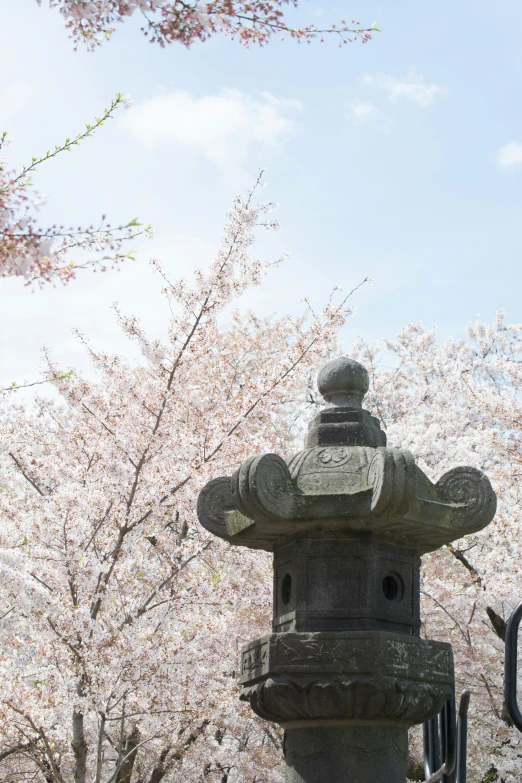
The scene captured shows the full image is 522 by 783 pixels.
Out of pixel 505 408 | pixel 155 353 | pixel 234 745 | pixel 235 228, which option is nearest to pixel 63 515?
pixel 155 353

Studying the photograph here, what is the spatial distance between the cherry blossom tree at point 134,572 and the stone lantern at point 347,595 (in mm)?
3403

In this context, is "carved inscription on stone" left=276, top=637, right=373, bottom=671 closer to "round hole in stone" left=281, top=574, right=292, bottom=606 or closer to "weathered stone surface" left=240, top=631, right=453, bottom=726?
"weathered stone surface" left=240, top=631, right=453, bottom=726

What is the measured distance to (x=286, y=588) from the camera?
4250mm

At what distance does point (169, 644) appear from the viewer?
293 inches

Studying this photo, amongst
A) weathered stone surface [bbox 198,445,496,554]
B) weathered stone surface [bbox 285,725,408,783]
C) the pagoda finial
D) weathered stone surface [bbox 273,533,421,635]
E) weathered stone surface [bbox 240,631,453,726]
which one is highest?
the pagoda finial

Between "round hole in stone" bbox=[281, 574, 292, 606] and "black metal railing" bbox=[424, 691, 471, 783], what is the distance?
0.91 metres

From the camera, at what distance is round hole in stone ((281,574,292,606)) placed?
4219 mm

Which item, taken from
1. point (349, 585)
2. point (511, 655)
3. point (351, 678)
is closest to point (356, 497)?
point (349, 585)

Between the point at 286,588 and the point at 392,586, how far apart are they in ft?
1.79

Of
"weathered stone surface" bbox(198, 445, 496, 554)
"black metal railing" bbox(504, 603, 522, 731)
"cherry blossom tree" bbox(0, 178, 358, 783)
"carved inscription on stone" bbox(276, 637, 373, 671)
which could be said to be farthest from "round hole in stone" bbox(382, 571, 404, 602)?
"cherry blossom tree" bbox(0, 178, 358, 783)

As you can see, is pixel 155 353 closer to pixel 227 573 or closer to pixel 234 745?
pixel 227 573

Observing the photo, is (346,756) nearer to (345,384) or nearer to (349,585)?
(349,585)

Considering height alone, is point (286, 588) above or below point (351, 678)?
above

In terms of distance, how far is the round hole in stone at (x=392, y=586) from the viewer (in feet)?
13.5
